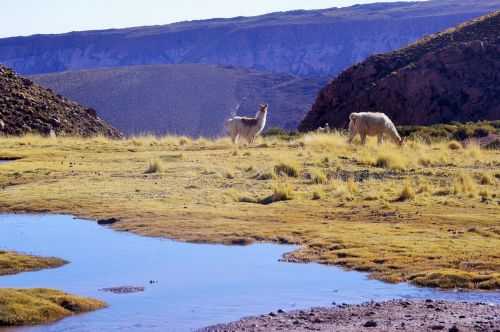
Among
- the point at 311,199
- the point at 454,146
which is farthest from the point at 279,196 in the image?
the point at 454,146

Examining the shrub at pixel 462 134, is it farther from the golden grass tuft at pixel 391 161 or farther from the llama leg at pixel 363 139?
the golden grass tuft at pixel 391 161

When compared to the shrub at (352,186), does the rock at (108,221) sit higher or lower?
lower

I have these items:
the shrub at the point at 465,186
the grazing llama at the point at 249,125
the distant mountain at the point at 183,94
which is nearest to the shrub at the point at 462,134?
the grazing llama at the point at 249,125

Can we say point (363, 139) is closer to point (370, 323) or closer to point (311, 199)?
point (311, 199)

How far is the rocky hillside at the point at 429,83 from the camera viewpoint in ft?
187

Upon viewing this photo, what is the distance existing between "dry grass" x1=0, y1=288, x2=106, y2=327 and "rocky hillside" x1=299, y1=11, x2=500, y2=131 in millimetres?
44297

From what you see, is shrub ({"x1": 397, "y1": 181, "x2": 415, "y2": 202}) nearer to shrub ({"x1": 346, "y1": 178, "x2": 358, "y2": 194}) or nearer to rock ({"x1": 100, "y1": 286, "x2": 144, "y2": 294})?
shrub ({"x1": 346, "y1": 178, "x2": 358, "y2": 194})

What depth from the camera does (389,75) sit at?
61.0m

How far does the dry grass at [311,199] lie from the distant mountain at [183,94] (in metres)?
58.6

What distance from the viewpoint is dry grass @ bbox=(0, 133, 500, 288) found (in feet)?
52.3

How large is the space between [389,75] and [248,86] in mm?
49562

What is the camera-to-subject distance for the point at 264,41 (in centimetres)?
17075

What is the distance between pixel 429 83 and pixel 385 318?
1892 inches

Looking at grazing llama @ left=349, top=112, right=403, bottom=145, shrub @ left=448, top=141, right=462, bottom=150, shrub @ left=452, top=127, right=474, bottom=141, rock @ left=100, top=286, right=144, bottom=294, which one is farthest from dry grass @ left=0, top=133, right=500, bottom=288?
shrub @ left=452, top=127, right=474, bottom=141
